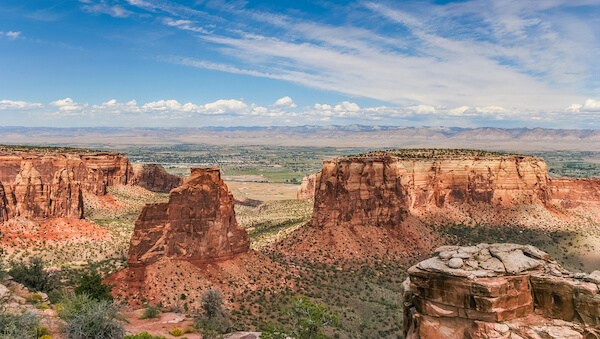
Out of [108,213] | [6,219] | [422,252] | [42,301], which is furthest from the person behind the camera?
[108,213]

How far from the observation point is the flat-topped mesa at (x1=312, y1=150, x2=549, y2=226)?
185ft

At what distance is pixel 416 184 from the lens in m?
67.0

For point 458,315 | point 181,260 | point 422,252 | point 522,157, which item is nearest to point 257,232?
point 422,252

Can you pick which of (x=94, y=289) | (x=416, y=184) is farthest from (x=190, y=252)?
(x=416, y=184)

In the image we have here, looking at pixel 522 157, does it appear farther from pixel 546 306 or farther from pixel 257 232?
pixel 546 306

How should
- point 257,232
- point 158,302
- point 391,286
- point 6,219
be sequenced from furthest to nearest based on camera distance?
point 257,232, point 6,219, point 391,286, point 158,302

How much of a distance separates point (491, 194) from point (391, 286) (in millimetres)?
33939

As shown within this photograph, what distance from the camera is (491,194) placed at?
7062 centimetres

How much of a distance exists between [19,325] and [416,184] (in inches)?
2256

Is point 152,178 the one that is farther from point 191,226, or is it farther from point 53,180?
point 191,226

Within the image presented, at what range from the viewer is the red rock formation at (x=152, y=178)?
111500 mm

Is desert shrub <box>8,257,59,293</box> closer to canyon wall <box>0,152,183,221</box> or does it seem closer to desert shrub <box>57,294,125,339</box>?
desert shrub <box>57,294,125,339</box>

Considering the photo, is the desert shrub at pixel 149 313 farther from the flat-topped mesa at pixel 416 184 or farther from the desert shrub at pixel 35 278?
the flat-topped mesa at pixel 416 184

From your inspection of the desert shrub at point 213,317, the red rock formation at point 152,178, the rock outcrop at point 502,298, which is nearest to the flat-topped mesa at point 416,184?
the desert shrub at point 213,317
